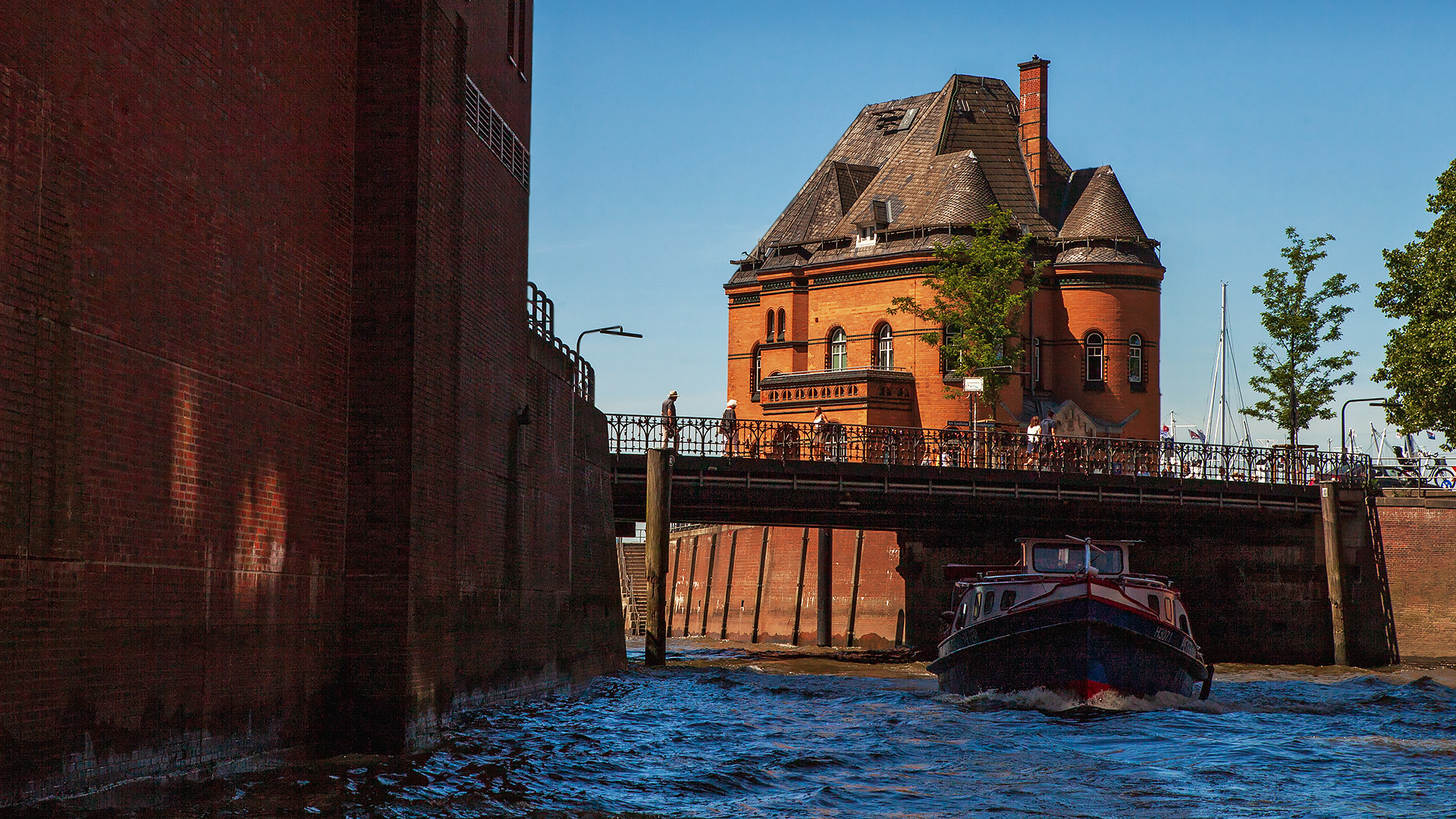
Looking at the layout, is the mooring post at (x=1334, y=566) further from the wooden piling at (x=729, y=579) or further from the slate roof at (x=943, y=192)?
the wooden piling at (x=729, y=579)

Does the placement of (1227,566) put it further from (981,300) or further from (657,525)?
(657,525)

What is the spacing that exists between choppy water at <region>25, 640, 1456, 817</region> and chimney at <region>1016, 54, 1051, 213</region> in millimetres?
38551

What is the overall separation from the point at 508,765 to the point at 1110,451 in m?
32.5

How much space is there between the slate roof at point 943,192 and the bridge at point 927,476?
639 inches

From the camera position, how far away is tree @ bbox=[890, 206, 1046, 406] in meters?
56.2

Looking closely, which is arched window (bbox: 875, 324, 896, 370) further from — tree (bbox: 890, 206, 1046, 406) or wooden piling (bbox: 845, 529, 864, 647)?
wooden piling (bbox: 845, 529, 864, 647)

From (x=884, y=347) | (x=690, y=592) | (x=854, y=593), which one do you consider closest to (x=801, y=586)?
(x=854, y=593)

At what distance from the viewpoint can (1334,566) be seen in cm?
4456

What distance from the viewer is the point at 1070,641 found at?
90.1 feet

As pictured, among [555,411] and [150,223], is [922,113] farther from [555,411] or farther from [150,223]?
[150,223]

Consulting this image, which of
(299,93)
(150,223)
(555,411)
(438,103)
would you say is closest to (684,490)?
(555,411)

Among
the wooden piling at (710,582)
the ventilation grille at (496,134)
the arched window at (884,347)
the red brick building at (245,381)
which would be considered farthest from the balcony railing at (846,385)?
the red brick building at (245,381)

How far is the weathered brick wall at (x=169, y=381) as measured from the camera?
11.8 m

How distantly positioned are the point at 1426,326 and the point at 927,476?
17510 millimetres
